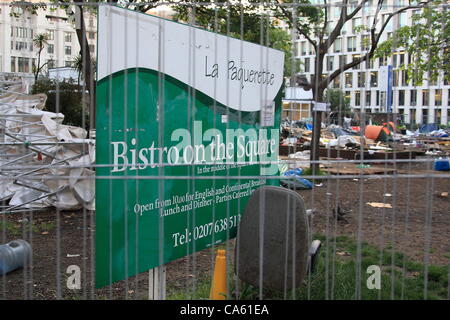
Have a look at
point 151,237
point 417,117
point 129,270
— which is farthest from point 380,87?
point 129,270

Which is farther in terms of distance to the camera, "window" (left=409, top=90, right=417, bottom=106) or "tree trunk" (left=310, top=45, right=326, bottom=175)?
"tree trunk" (left=310, top=45, right=326, bottom=175)

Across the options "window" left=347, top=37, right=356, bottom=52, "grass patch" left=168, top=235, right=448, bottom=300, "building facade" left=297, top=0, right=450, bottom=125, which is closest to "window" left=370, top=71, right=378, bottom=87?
"building facade" left=297, top=0, right=450, bottom=125

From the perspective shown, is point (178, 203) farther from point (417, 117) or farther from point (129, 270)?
point (417, 117)

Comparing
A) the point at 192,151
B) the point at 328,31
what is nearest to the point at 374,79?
the point at 328,31

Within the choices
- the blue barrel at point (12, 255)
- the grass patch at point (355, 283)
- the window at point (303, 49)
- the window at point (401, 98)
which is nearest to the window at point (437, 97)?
the window at point (401, 98)

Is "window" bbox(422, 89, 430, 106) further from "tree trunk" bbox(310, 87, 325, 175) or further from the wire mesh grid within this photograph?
"tree trunk" bbox(310, 87, 325, 175)

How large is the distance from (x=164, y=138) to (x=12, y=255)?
2.52 meters

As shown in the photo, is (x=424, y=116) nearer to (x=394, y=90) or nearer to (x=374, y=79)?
(x=374, y=79)

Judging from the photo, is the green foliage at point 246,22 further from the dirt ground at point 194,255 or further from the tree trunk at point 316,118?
the dirt ground at point 194,255

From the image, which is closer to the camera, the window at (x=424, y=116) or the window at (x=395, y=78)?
the window at (x=395, y=78)

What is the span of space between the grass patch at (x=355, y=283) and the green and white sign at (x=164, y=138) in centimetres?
50

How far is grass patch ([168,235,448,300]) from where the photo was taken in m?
3.99

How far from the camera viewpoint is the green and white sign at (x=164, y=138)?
349 cm

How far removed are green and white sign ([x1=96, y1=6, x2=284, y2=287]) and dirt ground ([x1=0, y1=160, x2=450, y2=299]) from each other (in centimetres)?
31
